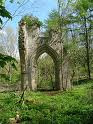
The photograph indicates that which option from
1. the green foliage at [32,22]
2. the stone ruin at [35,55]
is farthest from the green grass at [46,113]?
the green foliage at [32,22]

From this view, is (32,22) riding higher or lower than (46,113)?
higher

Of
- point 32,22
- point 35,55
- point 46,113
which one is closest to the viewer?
point 46,113

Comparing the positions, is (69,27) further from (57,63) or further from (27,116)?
(27,116)

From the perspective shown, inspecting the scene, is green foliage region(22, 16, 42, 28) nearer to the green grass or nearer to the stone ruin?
the stone ruin

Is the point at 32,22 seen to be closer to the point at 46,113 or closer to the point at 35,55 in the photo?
the point at 35,55

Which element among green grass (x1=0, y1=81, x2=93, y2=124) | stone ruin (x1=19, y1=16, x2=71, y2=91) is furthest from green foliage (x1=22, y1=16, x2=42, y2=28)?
green grass (x1=0, y1=81, x2=93, y2=124)

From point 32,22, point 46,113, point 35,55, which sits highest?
point 32,22

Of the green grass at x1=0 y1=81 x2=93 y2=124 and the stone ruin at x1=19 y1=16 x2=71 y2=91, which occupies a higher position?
the stone ruin at x1=19 y1=16 x2=71 y2=91

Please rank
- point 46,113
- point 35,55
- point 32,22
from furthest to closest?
point 35,55, point 32,22, point 46,113

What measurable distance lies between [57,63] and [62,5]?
6623 millimetres

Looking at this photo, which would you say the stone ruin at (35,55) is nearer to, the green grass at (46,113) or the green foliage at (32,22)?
the green foliage at (32,22)

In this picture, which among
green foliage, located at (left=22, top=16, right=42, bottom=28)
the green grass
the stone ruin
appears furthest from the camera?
green foliage, located at (left=22, top=16, right=42, bottom=28)

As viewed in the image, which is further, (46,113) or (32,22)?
(32,22)

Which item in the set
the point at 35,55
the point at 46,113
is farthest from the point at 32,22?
the point at 46,113
